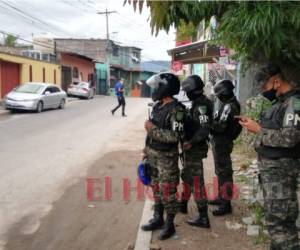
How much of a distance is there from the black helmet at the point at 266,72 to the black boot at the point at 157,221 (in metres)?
1.88

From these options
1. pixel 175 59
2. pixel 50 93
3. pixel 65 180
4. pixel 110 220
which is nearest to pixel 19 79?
pixel 50 93

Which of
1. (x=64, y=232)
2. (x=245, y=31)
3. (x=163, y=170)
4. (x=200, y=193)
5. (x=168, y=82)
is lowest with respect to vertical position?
(x=64, y=232)

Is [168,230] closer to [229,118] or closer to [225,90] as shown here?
[229,118]

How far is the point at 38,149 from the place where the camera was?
32.1 ft

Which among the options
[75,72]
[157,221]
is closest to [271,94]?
[157,221]

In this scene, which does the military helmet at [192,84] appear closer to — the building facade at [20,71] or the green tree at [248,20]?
the green tree at [248,20]

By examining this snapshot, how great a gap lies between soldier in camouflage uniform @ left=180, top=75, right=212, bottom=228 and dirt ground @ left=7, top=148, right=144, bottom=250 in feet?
2.74

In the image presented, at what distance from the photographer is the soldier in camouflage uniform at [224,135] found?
4.74 metres

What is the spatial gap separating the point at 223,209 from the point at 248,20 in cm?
302

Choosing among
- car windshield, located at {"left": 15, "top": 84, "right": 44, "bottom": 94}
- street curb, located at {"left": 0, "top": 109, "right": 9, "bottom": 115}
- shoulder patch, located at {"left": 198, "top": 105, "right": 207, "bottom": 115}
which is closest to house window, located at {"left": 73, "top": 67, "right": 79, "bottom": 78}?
car windshield, located at {"left": 15, "top": 84, "right": 44, "bottom": 94}

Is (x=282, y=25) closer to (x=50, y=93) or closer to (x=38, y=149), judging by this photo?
(x=38, y=149)

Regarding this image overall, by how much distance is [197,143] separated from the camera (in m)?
4.47

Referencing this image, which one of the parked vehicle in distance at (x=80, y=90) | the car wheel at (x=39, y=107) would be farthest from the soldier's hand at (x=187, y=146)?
the parked vehicle in distance at (x=80, y=90)

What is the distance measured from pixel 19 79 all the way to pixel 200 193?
25513mm
